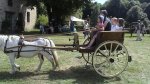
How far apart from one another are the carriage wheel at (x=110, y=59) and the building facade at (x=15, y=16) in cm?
3568

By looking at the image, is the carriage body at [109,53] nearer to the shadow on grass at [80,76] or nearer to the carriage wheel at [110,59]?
the carriage wheel at [110,59]

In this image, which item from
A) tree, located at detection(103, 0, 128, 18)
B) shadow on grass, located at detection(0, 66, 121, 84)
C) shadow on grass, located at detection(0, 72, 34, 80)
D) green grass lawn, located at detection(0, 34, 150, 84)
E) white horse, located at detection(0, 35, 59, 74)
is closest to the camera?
green grass lawn, located at detection(0, 34, 150, 84)

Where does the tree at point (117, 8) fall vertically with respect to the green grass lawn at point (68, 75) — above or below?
above

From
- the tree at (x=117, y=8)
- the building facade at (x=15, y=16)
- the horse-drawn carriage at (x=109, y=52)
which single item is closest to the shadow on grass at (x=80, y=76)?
the horse-drawn carriage at (x=109, y=52)

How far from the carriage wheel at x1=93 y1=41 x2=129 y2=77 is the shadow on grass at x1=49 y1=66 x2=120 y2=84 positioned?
241 mm

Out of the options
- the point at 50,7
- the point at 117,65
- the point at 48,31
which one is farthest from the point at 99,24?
the point at 50,7

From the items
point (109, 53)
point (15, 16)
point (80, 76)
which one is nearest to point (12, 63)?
point (80, 76)

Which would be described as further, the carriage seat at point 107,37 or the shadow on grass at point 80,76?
the carriage seat at point 107,37

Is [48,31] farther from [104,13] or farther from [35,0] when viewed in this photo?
[104,13]

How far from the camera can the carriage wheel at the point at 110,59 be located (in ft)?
36.8

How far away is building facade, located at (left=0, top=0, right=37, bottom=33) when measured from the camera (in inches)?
1880

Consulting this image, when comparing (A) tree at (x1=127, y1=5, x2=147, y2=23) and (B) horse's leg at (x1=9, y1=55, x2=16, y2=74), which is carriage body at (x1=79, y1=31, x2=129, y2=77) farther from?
(A) tree at (x1=127, y1=5, x2=147, y2=23)

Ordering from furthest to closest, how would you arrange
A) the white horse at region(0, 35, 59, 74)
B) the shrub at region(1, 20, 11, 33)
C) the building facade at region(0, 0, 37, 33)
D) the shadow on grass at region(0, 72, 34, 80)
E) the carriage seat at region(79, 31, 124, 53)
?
the building facade at region(0, 0, 37, 33), the shrub at region(1, 20, 11, 33), the white horse at region(0, 35, 59, 74), the carriage seat at region(79, 31, 124, 53), the shadow on grass at region(0, 72, 34, 80)

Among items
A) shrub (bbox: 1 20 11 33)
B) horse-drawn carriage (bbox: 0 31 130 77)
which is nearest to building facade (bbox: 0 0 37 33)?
shrub (bbox: 1 20 11 33)
